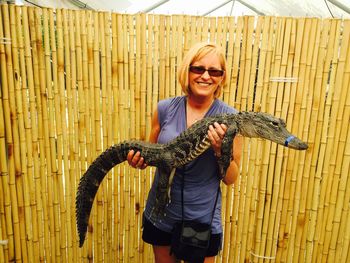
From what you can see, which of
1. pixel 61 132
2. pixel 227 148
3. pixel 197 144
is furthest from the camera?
pixel 61 132

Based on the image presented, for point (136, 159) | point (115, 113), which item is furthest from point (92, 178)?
point (115, 113)

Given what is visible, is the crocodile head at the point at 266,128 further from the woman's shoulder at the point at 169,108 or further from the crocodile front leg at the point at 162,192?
the crocodile front leg at the point at 162,192

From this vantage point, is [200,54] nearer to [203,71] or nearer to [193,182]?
[203,71]

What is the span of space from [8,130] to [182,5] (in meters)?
3.23

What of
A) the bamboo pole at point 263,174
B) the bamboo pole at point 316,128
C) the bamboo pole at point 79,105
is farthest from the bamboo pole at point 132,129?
the bamboo pole at point 316,128

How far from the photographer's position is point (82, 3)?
3.70m

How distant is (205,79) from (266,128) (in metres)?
0.49

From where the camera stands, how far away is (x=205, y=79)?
1707 mm

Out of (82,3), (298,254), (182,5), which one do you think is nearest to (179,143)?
(298,254)

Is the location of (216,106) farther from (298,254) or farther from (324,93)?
(298,254)

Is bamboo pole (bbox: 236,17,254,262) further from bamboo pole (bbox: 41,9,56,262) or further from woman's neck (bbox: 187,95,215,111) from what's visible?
bamboo pole (bbox: 41,9,56,262)

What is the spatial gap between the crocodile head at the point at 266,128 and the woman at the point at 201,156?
0.37 ft

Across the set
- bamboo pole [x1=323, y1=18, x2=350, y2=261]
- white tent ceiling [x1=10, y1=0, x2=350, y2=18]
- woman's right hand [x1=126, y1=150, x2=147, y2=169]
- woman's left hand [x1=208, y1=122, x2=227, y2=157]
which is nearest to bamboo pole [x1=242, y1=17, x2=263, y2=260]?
white tent ceiling [x1=10, y1=0, x2=350, y2=18]

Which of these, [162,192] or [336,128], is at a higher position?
[336,128]
